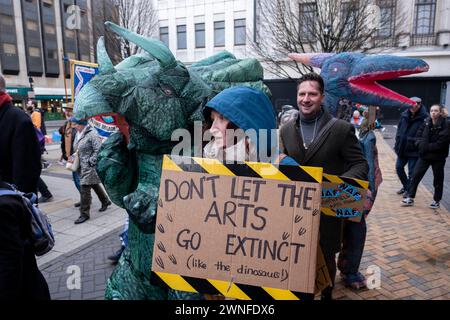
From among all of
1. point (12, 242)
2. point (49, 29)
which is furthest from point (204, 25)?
point (12, 242)

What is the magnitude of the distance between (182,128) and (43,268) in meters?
3.20

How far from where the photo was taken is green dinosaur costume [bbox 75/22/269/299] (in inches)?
75.6

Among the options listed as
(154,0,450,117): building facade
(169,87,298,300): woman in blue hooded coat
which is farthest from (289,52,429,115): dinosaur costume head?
(154,0,450,117): building facade

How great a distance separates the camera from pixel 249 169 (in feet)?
→ 4.89

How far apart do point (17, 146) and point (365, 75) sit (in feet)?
9.62

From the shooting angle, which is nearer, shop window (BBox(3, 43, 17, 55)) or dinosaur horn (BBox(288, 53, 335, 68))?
dinosaur horn (BBox(288, 53, 335, 68))

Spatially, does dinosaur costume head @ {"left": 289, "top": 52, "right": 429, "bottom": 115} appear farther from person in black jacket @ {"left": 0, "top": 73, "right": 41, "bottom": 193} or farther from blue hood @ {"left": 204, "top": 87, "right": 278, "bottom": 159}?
person in black jacket @ {"left": 0, "top": 73, "right": 41, "bottom": 193}

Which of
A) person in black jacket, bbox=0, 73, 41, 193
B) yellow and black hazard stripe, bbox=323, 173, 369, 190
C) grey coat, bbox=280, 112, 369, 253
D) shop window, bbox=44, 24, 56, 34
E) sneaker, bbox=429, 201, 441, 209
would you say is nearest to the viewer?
yellow and black hazard stripe, bbox=323, 173, 369, 190

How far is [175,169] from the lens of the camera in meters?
1.56

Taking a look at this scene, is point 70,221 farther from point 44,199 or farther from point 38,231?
point 38,231

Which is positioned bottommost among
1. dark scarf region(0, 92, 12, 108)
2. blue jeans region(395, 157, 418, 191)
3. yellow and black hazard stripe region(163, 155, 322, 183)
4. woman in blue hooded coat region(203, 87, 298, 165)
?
blue jeans region(395, 157, 418, 191)

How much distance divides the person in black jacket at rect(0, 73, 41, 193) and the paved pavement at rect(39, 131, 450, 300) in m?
1.35

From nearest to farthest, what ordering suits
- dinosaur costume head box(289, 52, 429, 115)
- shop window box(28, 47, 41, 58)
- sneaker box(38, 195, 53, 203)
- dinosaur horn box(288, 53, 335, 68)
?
dinosaur costume head box(289, 52, 429, 115) < dinosaur horn box(288, 53, 335, 68) < sneaker box(38, 195, 53, 203) < shop window box(28, 47, 41, 58)

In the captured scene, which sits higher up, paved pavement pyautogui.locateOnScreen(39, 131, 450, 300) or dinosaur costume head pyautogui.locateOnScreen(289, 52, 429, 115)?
dinosaur costume head pyautogui.locateOnScreen(289, 52, 429, 115)
